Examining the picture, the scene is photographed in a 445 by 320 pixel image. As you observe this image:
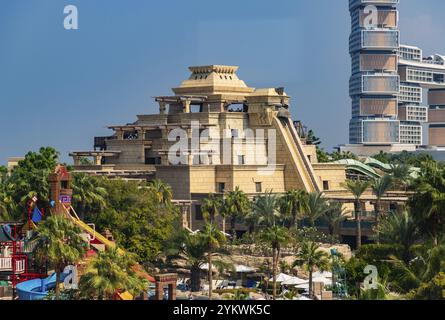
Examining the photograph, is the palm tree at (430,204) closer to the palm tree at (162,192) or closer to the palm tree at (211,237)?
the palm tree at (211,237)

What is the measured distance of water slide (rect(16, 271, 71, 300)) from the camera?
41.9m

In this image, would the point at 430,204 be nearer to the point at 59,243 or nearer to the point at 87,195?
the point at 59,243

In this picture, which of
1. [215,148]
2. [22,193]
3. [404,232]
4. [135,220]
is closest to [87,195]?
[135,220]

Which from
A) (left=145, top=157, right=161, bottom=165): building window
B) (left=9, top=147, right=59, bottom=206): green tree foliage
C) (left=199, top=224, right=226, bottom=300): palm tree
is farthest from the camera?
(left=145, top=157, right=161, bottom=165): building window

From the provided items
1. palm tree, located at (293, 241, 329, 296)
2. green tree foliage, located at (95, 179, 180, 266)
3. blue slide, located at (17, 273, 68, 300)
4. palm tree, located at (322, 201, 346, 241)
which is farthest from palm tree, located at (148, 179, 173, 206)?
blue slide, located at (17, 273, 68, 300)

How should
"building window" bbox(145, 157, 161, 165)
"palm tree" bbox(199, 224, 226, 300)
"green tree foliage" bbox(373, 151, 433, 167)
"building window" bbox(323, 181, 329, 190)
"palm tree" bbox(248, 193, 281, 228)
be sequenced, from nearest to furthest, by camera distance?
1. "palm tree" bbox(199, 224, 226, 300)
2. "palm tree" bbox(248, 193, 281, 228)
3. "building window" bbox(145, 157, 161, 165)
4. "building window" bbox(323, 181, 329, 190)
5. "green tree foliage" bbox(373, 151, 433, 167)

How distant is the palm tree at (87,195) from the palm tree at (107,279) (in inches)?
928

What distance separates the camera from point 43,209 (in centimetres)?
5578

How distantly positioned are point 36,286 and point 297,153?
42.1m

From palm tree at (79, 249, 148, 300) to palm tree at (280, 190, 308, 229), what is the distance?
32.8 meters

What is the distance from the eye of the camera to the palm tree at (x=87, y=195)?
193ft

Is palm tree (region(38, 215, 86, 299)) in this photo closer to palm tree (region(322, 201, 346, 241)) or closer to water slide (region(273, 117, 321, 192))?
palm tree (region(322, 201, 346, 241))

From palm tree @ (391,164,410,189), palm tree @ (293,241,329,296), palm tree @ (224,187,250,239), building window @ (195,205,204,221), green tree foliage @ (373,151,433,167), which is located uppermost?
green tree foliage @ (373,151,433,167)

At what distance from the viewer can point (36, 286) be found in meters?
44.3
